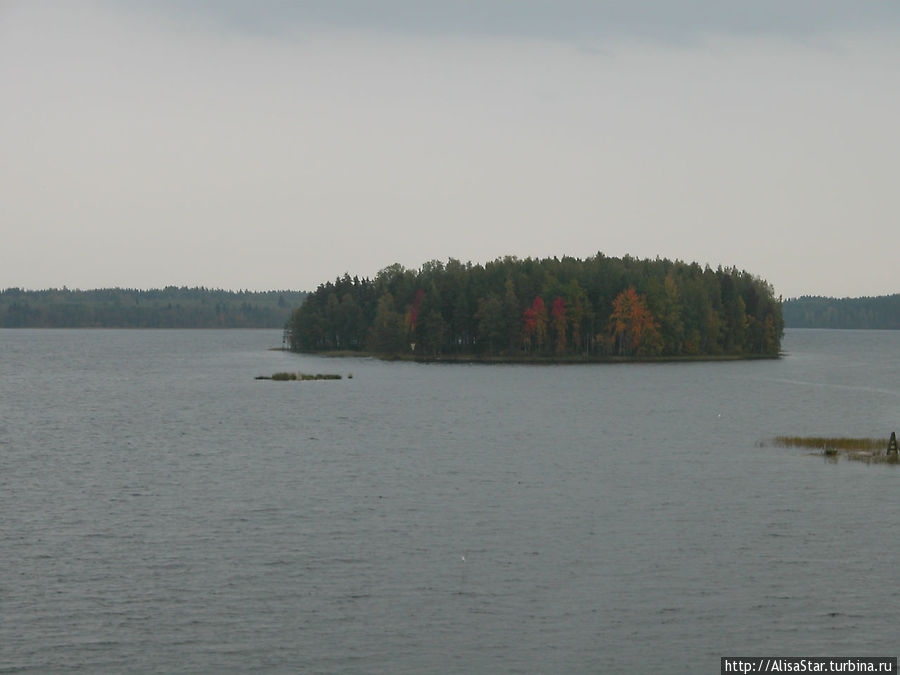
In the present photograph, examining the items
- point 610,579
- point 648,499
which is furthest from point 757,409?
point 610,579

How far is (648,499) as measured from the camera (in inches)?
1909

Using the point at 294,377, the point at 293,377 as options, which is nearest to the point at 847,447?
the point at 294,377

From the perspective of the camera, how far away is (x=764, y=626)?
95.7 feet

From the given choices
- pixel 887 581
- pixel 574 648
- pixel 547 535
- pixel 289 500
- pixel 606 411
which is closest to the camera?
pixel 574 648

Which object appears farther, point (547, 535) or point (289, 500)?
point (289, 500)

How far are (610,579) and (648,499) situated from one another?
15.2 metres

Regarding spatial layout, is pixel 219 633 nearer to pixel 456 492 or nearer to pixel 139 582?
pixel 139 582

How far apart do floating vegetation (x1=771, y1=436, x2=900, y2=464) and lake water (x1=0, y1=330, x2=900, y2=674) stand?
2107mm

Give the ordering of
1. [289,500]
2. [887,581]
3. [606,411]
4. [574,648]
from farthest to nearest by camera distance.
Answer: [606,411] < [289,500] < [887,581] < [574,648]

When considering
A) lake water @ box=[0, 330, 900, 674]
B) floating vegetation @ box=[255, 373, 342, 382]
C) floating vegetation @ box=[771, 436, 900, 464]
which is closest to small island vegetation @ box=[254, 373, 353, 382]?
floating vegetation @ box=[255, 373, 342, 382]

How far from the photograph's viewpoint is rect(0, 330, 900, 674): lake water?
27797mm

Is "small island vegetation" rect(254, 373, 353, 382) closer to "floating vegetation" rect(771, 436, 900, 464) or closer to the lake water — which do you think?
the lake water

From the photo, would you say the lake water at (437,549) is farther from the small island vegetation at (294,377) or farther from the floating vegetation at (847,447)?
the small island vegetation at (294,377)

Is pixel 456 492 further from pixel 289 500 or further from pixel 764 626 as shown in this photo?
pixel 764 626
